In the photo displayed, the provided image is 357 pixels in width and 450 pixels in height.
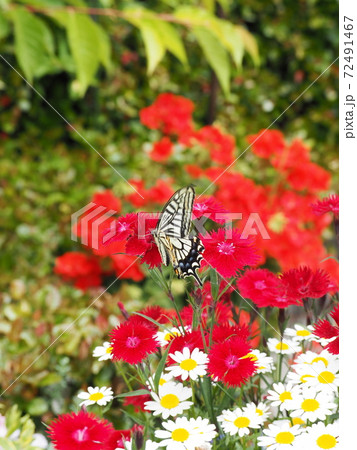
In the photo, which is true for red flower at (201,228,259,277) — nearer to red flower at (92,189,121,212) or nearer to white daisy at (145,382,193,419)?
white daisy at (145,382,193,419)

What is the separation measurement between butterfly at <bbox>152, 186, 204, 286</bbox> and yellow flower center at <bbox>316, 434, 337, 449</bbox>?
213 millimetres

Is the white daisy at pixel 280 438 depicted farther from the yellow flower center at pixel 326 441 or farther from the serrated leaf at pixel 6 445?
the serrated leaf at pixel 6 445

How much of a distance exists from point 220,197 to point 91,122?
4.50ft

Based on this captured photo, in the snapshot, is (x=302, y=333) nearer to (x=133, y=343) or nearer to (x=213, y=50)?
(x=133, y=343)

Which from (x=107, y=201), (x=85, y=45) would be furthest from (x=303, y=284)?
(x=107, y=201)

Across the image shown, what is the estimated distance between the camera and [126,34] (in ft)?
11.2

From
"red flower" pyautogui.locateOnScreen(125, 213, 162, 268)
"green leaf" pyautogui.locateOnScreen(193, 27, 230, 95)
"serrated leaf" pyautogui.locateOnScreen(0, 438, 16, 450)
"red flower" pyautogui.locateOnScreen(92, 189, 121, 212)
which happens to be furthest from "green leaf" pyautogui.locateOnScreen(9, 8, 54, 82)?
"serrated leaf" pyautogui.locateOnScreen(0, 438, 16, 450)

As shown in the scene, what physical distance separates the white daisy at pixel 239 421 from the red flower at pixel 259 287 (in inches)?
5.5

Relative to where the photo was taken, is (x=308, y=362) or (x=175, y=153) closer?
(x=308, y=362)

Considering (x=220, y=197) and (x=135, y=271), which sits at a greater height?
(x=220, y=197)

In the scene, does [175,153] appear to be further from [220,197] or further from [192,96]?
[192,96]

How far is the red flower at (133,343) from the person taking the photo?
0.63 metres
